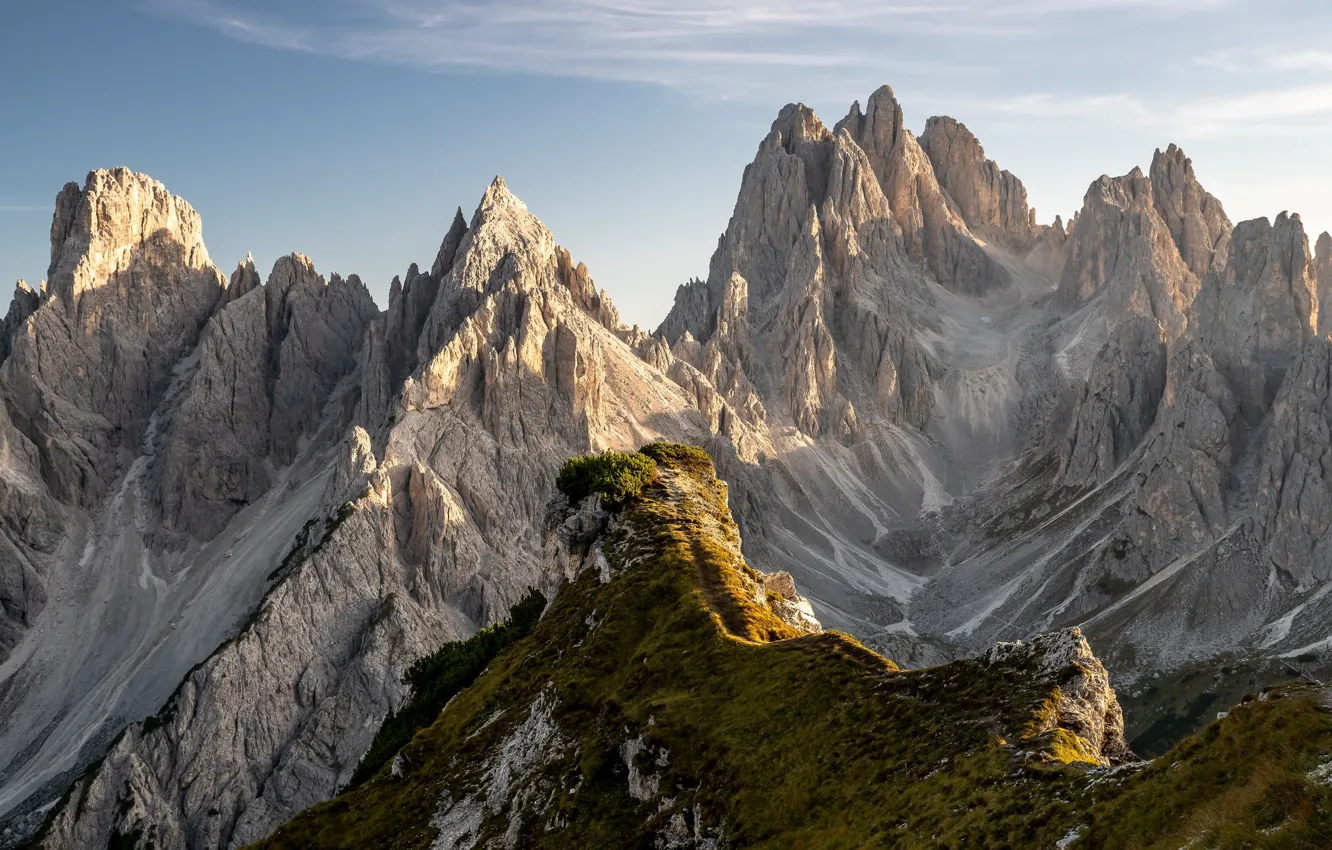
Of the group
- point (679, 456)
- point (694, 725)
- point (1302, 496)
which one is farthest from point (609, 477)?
point (1302, 496)

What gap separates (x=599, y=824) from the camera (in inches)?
1385

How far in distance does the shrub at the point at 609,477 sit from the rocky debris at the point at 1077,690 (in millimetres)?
34112

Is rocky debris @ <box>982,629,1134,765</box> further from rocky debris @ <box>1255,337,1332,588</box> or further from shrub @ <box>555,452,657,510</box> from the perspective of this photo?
rocky debris @ <box>1255,337,1332,588</box>

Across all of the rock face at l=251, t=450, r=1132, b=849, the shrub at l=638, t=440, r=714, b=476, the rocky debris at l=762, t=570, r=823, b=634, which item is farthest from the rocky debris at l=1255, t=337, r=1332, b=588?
the rock face at l=251, t=450, r=1132, b=849

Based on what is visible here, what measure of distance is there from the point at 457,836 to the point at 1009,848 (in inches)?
946

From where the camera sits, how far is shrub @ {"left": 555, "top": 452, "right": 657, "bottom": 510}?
63.1 m

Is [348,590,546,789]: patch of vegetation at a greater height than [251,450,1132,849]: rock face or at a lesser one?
greater

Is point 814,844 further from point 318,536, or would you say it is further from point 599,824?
point 318,536

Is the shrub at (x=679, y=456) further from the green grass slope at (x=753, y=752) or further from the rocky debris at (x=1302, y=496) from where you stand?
the rocky debris at (x=1302, y=496)

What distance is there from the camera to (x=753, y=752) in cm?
3281

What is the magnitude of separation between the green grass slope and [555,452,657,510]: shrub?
3.85 m

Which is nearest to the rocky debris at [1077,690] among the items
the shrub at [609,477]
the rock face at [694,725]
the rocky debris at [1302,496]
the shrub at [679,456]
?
the rock face at [694,725]

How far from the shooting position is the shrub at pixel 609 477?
207ft

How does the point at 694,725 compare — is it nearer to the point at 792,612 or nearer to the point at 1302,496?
the point at 792,612
